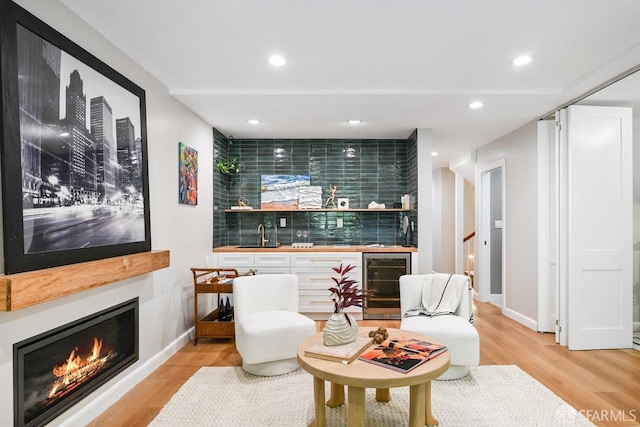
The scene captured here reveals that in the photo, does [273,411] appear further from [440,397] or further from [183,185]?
[183,185]

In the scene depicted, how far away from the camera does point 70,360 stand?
217 centimetres

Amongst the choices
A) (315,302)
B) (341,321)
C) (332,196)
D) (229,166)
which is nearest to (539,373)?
(341,321)

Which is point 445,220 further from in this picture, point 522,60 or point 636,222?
point 522,60

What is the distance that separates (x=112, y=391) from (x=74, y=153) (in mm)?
1633

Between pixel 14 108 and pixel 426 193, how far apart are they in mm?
4057

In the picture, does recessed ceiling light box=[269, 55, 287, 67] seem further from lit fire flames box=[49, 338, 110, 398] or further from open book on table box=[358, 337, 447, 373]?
lit fire flames box=[49, 338, 110, 398]

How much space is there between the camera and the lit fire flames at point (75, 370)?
6.79 feet

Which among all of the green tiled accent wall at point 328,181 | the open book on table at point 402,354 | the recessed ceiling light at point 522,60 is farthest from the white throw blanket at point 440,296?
the green tiled accent wall at point 328,181

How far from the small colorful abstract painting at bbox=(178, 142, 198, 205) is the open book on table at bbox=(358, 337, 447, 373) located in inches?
96.4

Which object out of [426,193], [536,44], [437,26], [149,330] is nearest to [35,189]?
[149,330]

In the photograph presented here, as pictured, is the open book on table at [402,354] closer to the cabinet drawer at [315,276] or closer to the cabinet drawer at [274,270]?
the cabinet drawer at [315,276]

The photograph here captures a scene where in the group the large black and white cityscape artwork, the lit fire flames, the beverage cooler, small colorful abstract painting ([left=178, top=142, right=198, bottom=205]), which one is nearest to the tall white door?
the beverage cooler

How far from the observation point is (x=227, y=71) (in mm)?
3027

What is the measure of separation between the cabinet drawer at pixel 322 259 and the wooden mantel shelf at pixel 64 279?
2135 millimetres
